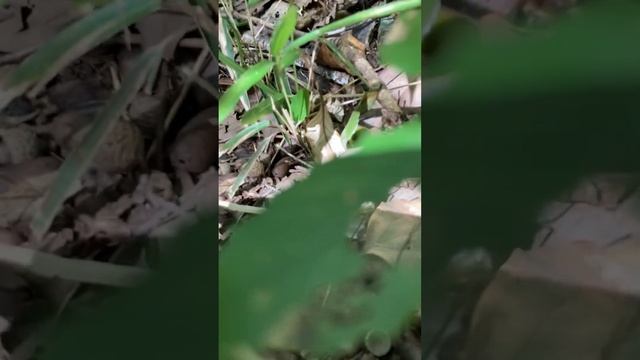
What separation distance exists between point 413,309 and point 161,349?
13.6 inches

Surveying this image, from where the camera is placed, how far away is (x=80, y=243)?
1.01m

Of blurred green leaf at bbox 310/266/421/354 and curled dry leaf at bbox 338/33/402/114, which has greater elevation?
curled dry leaf at bbox 338/33/402/114

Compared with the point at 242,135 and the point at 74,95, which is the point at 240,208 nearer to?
the point at 242,135

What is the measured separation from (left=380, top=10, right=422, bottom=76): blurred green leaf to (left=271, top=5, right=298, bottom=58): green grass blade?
0.13 metres

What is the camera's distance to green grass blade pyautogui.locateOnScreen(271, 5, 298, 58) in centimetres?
108

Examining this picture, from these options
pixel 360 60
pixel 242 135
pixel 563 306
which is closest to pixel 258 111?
pixel 242 135

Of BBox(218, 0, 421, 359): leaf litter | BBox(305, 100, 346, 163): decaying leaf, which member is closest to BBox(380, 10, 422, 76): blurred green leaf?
BBox(218, 0, 421, 359): leaf litter

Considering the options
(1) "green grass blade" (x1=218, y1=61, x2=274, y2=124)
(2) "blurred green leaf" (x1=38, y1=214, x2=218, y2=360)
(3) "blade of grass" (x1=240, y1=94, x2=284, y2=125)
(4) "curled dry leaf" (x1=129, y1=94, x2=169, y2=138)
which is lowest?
(2) "blurred green leaf" (x1=38, y1=214, x2=218, y2=360)

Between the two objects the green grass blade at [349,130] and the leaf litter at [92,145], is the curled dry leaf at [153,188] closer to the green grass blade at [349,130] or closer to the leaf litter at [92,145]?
the leaf litter at [92,145]

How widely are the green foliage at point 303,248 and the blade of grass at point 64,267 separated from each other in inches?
5.6

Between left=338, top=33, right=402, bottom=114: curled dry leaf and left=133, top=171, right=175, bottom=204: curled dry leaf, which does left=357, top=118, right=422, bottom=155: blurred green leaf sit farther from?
left=133, top=171, right=175, bottom=204: curled dry leaf

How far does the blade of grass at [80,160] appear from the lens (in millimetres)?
995

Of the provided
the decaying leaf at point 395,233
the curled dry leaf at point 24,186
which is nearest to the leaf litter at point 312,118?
the decaying leaf at point 395,233

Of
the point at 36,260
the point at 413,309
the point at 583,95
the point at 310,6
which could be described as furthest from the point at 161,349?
the point at 583,95
